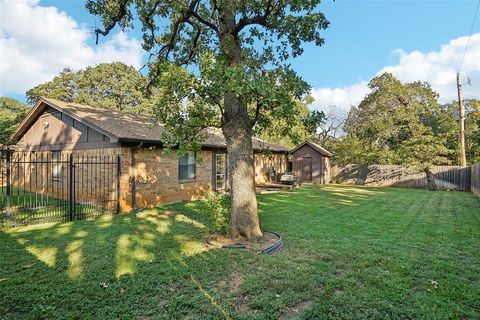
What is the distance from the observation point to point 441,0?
30.0 feet

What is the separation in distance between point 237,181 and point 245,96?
1789 millimetres

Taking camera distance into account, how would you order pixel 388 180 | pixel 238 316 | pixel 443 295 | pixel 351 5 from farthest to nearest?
pixel 388 180, pixel 351 5, pixel 443 295, pixel 238 316

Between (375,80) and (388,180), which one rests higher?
(375,80)

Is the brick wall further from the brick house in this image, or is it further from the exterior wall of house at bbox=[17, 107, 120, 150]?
the exterior wall of house at bbox=[17, 107, 120, 150]

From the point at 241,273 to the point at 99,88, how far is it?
112 ft

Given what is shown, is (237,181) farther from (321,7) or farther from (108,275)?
(321,7)

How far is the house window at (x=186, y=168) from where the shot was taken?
11.9m

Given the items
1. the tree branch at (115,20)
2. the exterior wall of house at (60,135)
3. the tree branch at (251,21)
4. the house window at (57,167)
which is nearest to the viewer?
the tree branch at (251,21)

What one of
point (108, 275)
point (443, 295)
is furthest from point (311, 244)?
point (108, 275)

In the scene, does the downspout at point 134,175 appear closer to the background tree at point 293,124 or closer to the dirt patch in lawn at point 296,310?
the background tree at point 293,124

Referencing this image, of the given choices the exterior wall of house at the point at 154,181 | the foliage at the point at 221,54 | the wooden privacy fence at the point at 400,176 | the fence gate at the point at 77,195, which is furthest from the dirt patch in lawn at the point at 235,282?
Answer: the wooden privacy fence at the point at 400,176

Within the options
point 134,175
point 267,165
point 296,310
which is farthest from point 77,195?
point 267,165

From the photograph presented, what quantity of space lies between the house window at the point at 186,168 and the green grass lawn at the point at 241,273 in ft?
14.9

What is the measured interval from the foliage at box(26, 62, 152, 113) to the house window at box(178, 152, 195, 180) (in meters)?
21.3
